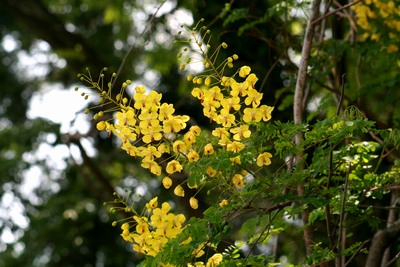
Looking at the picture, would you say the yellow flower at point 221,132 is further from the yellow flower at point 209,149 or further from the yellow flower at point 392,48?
the yellow flower at point 392,48

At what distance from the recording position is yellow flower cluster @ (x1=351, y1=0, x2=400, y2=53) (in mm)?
3861

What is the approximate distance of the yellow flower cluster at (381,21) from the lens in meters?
3.86

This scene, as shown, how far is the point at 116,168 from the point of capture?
6961 mm

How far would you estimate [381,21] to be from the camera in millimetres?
3973

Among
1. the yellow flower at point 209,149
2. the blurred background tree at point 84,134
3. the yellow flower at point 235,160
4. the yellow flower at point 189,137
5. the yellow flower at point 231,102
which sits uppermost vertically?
the yellow flower at point 231,102

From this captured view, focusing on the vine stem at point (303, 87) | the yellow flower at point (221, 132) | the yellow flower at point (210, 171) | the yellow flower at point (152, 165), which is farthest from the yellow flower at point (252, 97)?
the vine stem at point (303, 87)

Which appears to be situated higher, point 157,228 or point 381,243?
point 157,228

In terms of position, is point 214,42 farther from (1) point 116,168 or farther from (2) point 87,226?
(2) point 87,226

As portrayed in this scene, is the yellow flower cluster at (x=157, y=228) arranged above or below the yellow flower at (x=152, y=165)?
below

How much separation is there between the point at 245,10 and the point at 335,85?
29.1 inches

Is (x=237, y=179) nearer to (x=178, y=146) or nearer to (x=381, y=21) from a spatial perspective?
(x=178, y=146)

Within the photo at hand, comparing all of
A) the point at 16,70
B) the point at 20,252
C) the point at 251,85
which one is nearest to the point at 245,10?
the point at 251,85

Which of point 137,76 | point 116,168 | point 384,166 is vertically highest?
point 384,166

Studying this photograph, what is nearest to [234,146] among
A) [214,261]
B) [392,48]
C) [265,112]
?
[265,112]
